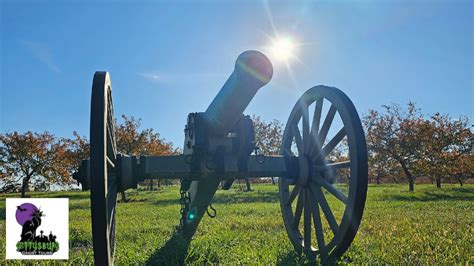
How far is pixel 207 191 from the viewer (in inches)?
172

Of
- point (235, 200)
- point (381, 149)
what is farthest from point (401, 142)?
point (235, 200)

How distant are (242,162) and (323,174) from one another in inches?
33.4

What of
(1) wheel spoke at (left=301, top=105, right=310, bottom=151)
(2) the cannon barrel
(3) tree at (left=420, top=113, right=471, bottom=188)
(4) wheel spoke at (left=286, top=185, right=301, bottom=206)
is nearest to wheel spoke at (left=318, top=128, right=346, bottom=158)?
(1) wheel spoke at (left=301, top=105, right=310, bottom=151)

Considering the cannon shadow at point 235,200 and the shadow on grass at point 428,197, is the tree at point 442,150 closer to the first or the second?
the shadow on grass at point 428,197

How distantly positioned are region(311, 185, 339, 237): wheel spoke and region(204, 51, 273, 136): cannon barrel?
113cm

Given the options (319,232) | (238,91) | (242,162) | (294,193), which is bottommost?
(319,232)

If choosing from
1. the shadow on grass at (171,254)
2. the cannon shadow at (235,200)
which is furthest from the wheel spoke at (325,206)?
the cannon shadow at (235,200)

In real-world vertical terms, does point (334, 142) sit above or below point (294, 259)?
above

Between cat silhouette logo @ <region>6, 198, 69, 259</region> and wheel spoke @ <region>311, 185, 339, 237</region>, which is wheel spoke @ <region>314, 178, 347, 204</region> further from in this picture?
cat silhouette logo @ <region>6, 198, 69, 259</region>

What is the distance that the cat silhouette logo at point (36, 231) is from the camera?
14.1 ft

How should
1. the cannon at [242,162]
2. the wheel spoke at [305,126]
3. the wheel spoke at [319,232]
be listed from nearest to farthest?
the cannon at [242,162] < the wheel spoke at [319,232] < the wheel spoke at [305,126]

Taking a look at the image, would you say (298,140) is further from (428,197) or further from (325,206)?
(428,197)

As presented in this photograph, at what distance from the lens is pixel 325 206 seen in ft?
11.9

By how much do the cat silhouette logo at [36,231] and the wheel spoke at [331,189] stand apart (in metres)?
2.92
